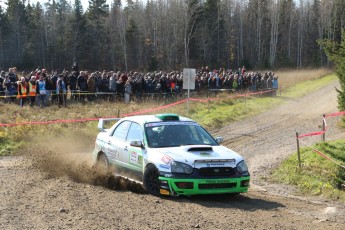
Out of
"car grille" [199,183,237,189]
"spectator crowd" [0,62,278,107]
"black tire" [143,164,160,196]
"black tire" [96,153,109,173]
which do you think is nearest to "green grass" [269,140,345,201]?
"car grille" [199,183,237,189]

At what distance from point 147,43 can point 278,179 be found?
66.4 m

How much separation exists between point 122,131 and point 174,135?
4.67 feet

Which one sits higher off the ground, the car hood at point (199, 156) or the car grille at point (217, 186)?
the car hood at point (199, 156)

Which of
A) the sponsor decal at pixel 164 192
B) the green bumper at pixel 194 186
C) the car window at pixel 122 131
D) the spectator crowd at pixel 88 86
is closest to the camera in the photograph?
the green bumper at pixel 194 186

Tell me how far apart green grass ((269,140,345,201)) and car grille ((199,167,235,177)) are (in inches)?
132

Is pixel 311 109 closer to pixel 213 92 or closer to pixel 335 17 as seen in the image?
pixel 213 92

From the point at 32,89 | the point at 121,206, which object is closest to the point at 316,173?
the point at 121,206

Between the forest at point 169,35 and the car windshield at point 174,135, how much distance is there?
60.0 m

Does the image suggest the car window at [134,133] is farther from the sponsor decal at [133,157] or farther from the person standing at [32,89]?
the person standing at [32,89]

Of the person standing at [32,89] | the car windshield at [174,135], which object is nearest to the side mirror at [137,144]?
the car windshield at [174,135]

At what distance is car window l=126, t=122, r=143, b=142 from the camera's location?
10.7 metres

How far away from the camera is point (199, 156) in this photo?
31.3ft

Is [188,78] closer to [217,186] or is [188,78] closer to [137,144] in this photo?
[137,144]

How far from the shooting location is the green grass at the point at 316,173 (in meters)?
12.3
